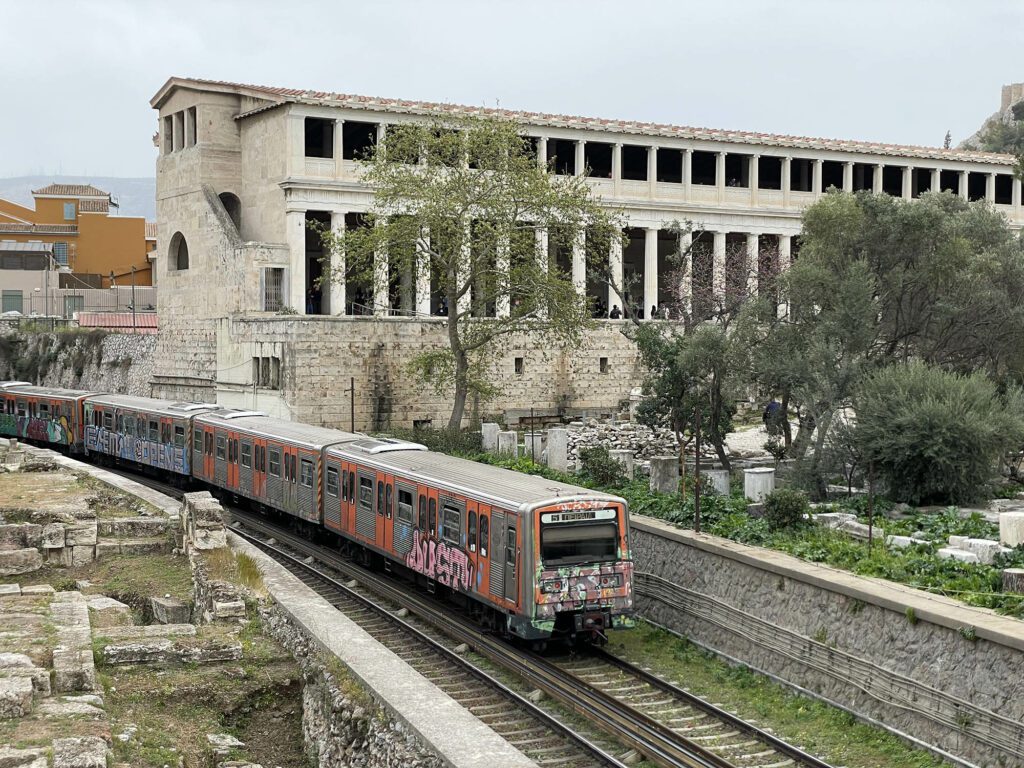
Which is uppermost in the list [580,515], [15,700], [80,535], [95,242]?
[95,242]

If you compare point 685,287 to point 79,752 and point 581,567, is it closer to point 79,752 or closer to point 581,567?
point 581,567

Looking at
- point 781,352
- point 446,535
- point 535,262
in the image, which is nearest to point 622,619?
point 446,535

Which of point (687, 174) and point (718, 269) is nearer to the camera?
point (718, 269)

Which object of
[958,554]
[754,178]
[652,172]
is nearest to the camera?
[958,554]

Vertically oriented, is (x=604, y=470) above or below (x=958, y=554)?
above

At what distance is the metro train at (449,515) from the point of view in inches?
688

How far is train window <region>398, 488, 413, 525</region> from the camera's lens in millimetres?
20859

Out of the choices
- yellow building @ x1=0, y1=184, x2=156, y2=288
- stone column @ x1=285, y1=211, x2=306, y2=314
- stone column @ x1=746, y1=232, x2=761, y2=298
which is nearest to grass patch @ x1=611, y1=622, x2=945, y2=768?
stone column @ x1=746, y1=232, x2=761, y2=298

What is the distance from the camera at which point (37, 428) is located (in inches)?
1745

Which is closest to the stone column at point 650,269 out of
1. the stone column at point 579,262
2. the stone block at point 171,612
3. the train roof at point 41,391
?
the stone column at point 579,262

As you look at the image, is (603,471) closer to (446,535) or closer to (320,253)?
(446,535)

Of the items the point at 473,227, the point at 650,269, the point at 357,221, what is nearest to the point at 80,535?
the point at 473,227

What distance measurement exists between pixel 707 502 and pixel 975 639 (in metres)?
8.60

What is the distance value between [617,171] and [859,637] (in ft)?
136
